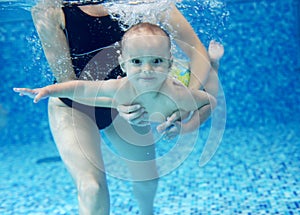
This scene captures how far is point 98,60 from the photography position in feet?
10.9

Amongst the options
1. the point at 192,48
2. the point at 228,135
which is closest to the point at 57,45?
the point at 192,48

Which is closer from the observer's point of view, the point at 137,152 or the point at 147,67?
the point at 147,67

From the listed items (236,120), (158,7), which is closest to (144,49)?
(158,7)

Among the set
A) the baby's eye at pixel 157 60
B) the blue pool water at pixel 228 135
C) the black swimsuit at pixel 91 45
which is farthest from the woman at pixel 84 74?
the blue pool water at pixel 228 135

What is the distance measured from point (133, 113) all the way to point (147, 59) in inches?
16.3

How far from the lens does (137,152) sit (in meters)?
3.73

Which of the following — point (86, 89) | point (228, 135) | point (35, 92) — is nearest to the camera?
point (35, 92)

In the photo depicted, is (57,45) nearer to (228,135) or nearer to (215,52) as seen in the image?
(215,52)

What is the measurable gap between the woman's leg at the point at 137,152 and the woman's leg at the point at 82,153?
0.26 meters

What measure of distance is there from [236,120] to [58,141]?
8.21 meters

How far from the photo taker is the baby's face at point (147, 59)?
A: 9.38ft

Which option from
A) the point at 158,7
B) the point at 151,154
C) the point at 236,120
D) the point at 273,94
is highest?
the point at 273,94

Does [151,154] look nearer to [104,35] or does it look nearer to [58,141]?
[58,141]

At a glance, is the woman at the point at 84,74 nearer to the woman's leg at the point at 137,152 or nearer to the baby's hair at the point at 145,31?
the woman's leg at the point at 137,152
